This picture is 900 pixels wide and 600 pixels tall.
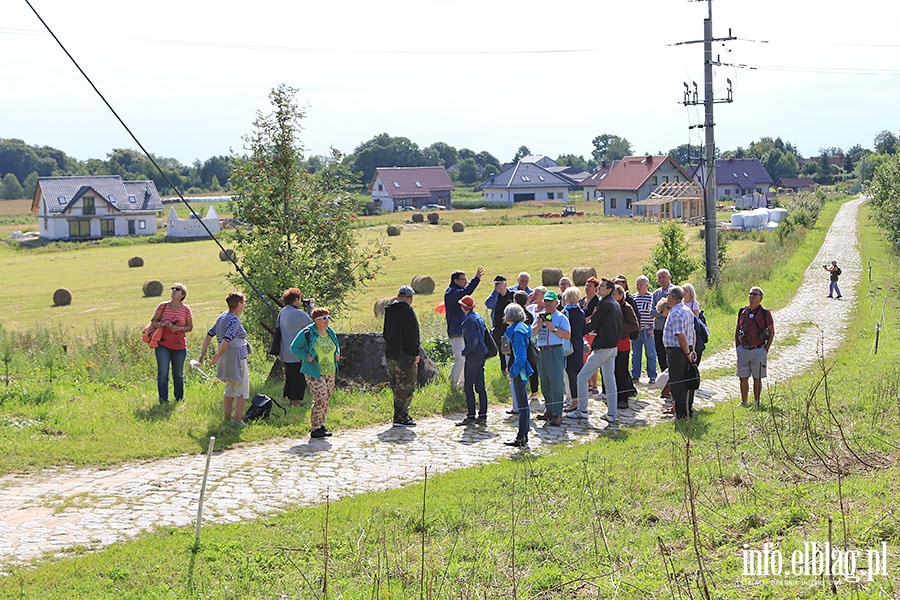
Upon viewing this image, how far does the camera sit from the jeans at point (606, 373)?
12.6m

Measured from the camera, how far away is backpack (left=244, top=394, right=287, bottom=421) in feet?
39.9

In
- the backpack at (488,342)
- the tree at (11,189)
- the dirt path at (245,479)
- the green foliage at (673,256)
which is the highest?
the tree at (11,189)

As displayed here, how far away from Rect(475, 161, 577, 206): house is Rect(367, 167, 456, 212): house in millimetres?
8931

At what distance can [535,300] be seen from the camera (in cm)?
1360

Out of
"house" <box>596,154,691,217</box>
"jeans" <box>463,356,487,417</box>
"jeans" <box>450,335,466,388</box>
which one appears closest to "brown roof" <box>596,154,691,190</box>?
"house" <box>596,154,691,217</box>

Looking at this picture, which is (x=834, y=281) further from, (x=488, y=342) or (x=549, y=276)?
(x=488, y=342)

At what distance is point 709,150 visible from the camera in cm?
2739

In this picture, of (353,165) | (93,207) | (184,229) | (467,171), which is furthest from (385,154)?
(184,229)

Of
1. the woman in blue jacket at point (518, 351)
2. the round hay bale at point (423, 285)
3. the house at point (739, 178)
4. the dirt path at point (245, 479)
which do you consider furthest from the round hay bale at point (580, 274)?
the house at point (739, 178)

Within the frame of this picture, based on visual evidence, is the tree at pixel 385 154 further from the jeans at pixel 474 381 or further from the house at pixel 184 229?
the jeans at pixel 474 381

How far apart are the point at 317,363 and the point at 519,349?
2501mm

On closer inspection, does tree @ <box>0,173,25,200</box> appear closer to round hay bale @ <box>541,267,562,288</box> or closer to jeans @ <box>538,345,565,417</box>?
round hay bale @ <box>541,267,562,288</box>

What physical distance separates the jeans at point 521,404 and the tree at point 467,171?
16241 centimetres

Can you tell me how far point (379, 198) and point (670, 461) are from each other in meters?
105
